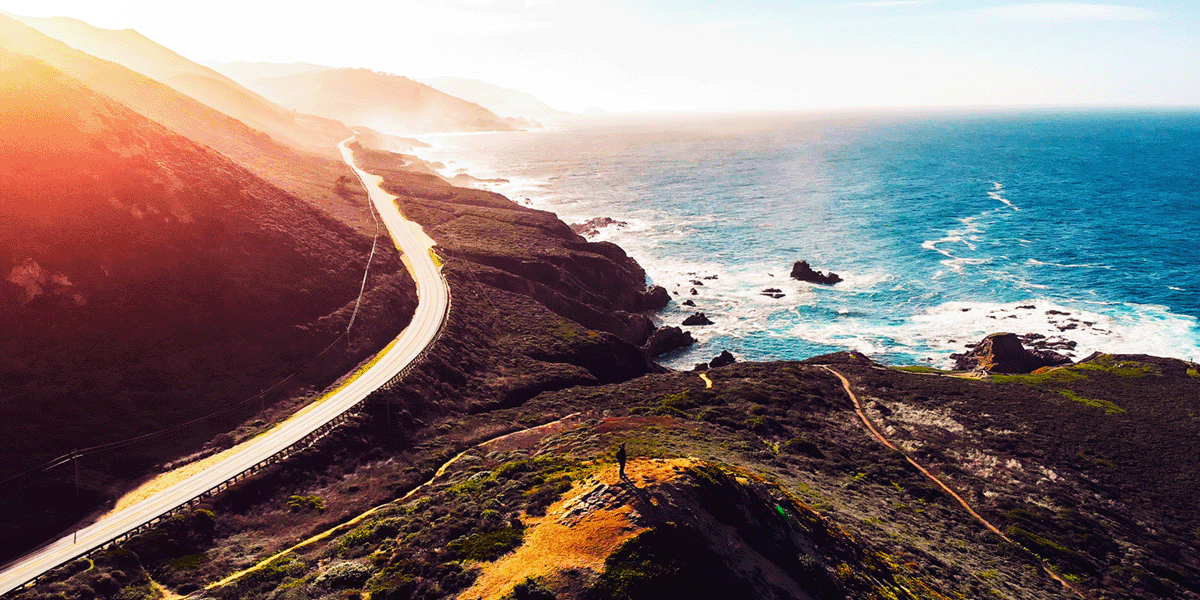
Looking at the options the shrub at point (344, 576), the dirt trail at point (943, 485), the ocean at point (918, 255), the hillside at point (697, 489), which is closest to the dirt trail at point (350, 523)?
the hillside at point (697, 489)

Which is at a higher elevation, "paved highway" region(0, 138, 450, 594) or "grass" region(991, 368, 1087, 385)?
"paved highway" region(0, 138, 450, 594)

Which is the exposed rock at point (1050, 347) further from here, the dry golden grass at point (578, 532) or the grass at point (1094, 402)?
the dry golden grass at point (578, 532)

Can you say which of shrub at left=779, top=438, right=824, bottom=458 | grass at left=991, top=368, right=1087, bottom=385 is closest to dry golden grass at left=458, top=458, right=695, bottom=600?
shrub at left=779, top=438, right=824, bottom=458

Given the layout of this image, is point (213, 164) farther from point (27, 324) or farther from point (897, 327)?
point (897, 327)

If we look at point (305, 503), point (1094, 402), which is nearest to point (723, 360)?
point (1094, 402)

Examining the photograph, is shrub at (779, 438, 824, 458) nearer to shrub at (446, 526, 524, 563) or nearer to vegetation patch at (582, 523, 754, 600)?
vegetation patch at (582, 523, 754, 600)

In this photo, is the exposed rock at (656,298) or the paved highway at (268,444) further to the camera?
the exposed rock at (656,298)
